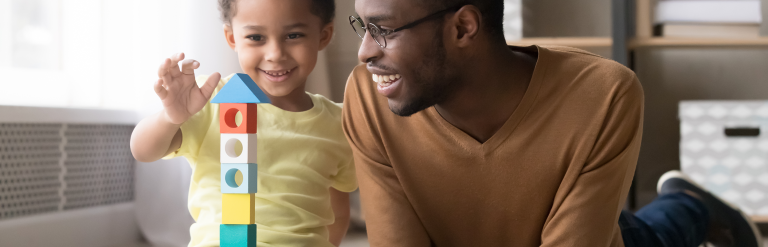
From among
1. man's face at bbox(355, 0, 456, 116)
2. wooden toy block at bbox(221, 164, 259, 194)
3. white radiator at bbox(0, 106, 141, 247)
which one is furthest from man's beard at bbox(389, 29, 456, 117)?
white radiator at bbox(0, 106, 141, 247)

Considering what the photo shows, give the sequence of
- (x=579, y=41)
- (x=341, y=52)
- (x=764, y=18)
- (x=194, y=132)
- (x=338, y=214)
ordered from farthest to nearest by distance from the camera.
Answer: (x=764, y=18)
(x=341, y=52)
(x=579, y=41)
(x=338, y=214)
(x=194, y=132)

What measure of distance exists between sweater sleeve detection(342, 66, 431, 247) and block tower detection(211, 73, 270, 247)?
24 centimetres

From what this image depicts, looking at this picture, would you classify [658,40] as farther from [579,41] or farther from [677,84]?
[677,84]

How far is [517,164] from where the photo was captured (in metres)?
0.91

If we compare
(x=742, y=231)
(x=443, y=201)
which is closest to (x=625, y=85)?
(x=443, y=201)

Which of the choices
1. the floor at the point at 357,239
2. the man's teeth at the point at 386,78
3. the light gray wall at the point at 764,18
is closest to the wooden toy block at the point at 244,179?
the man's teeth at the point at 386,78

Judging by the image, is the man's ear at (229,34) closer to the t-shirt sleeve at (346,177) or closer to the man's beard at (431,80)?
the t-shirt sleeve at (346,177)

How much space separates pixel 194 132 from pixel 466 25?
0.54 m

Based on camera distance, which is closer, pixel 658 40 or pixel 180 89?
pixel 180 89

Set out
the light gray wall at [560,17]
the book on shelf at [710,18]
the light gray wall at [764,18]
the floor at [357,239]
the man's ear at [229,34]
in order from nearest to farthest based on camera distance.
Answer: the man's ear at [229,34] → the floor at [357,239] → the book on shelf at [710,18] → the light gray wall at [560,17] → the light gray wall at [764,18]

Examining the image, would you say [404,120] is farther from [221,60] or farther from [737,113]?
[737,113]

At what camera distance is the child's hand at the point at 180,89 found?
82 cm

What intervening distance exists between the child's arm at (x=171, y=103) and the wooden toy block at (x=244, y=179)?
0.13 metres

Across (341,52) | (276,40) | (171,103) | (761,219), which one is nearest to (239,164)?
(171,103)
